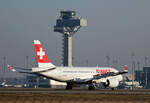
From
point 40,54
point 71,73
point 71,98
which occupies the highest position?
point 40,54

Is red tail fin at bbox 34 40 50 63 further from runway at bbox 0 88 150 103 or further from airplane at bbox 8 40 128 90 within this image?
runway at bbox 0 88 150 103

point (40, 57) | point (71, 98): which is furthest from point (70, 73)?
point (71, 98)

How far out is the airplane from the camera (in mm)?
87812

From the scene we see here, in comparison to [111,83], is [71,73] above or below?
above

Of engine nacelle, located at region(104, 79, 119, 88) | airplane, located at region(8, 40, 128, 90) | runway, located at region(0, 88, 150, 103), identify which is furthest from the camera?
engine nacelle, located at region(104, 79, 119, 88)

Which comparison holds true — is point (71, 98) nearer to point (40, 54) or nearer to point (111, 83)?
point (40, 54)

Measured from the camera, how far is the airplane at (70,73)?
87.8m

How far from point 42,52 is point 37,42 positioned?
2.13 meters

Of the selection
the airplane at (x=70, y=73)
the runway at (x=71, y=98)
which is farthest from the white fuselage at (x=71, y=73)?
the runway at (x=71, y=98)

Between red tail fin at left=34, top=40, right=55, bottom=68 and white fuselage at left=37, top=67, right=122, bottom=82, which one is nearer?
red tail fin at left=34, top=40, right=55, bottom=68

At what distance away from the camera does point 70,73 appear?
90.7m

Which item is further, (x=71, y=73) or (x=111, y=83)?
(x=111, y=83)

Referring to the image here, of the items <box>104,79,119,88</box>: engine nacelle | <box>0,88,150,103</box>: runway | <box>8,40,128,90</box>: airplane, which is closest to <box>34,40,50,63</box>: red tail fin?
<box>8,40,128,90</box>: airplane

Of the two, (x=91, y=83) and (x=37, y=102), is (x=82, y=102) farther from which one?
(x=91, y=83)
